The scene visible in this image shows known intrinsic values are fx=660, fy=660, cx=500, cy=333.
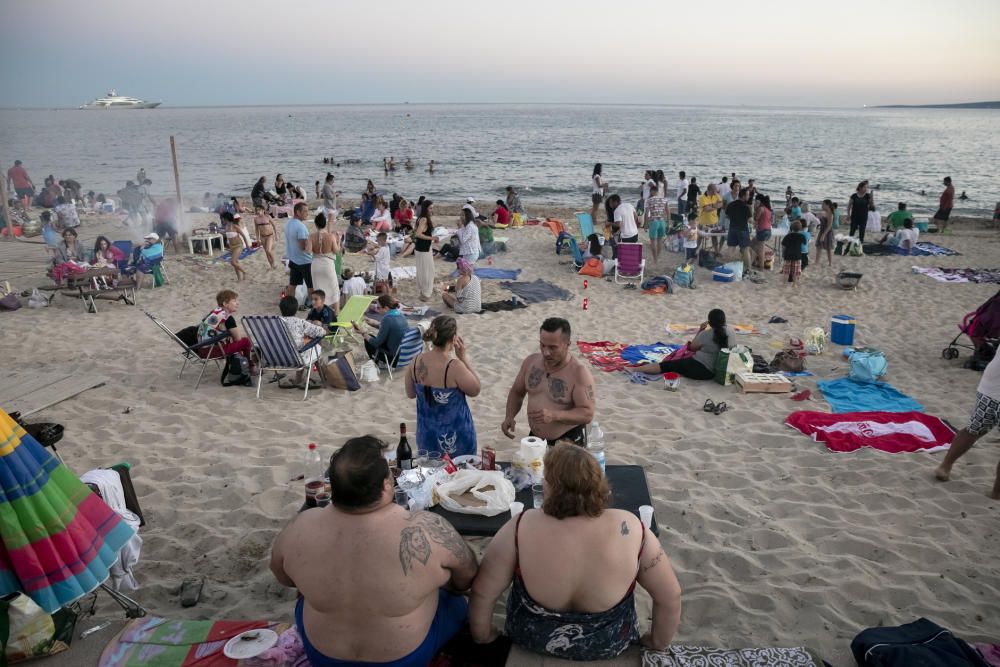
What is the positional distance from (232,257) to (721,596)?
10505 mm

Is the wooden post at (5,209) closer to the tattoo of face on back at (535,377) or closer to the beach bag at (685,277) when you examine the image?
the beach bag at (685,277)

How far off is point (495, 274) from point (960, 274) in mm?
9138

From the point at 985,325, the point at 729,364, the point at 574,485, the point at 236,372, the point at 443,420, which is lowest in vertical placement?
the point at 236,372

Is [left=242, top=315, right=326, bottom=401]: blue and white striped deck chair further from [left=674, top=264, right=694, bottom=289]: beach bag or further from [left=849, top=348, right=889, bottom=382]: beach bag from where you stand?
[left=674, top=264, right=694, bottom=289]: beach bag

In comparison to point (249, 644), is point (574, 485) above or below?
above

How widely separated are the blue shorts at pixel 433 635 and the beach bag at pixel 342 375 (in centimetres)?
446

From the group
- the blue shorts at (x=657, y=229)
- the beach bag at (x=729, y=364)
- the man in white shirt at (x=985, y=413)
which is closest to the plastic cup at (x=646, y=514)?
the man in white shirt at (x=985, y=413)

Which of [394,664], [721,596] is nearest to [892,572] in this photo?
[721,596]

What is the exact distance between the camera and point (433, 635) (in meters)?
2.74

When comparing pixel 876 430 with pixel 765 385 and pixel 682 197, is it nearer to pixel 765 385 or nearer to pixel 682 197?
pixel 765 385

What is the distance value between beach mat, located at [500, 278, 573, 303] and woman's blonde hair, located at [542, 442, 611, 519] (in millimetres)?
8510

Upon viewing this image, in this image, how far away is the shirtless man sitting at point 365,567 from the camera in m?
2.49

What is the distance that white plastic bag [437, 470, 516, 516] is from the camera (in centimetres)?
341

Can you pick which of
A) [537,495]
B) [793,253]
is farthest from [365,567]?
[793,253]
